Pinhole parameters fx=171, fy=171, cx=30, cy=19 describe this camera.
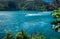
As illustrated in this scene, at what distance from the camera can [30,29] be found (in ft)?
6.78

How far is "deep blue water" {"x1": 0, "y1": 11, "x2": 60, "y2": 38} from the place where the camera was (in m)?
2.06

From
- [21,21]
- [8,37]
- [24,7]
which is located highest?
[24,7]

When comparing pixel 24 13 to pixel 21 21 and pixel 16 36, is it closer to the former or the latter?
pixel 21 21

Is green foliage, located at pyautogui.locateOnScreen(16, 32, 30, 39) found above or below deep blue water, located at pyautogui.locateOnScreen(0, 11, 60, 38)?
below

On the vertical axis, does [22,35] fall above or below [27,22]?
below

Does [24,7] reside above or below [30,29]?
above

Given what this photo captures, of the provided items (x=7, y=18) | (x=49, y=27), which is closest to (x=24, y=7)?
(x=7, y=18)

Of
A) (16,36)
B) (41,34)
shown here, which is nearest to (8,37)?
(16,36)

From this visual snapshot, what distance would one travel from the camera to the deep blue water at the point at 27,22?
2061 millimetres

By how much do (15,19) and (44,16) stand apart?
14.2 inches

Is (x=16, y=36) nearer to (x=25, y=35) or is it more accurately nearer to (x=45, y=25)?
(x=25, y=35)

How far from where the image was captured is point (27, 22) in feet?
6.90

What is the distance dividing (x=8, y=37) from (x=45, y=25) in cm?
47

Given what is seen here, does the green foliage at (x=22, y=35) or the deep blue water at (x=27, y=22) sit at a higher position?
the deep blue water at (x=27, y=22)
